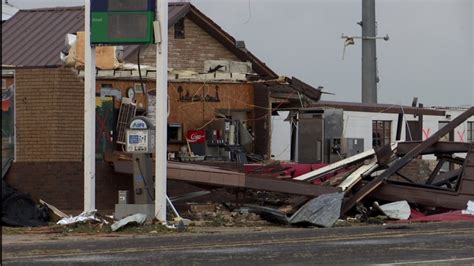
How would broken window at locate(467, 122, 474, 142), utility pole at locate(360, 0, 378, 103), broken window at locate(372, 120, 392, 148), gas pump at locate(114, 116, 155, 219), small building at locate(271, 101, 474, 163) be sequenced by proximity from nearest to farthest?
1. gas pump at locate(114, 116, 155, 219)
2. small building at locate(271, 101, 474, 163)
3. broken window at locate(372, 120, 392, 148)
4. utility pole at locate(360, 0, 378, 103)
5. broken window at locate(467, 122, 474, 142)

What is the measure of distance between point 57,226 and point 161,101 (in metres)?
3.38

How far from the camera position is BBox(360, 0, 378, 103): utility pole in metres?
48.3

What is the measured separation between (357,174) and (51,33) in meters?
10.9

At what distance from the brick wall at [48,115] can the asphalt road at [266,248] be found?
200 inches

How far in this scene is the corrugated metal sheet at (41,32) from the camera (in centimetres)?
2683

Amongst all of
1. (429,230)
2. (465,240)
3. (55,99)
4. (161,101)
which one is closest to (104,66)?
(55,99)

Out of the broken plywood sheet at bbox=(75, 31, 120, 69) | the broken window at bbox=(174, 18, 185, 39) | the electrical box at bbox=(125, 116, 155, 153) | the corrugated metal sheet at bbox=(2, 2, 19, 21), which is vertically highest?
the corrugated metal sheet at bbox=(2, 2, 19, 21)

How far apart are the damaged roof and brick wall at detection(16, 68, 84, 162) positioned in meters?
3.53

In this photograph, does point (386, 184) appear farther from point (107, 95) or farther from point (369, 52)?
point (369, 52)

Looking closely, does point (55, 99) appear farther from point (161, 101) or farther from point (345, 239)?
point (345, 239)

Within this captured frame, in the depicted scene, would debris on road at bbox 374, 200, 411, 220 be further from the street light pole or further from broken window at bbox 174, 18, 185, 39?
the street light pole

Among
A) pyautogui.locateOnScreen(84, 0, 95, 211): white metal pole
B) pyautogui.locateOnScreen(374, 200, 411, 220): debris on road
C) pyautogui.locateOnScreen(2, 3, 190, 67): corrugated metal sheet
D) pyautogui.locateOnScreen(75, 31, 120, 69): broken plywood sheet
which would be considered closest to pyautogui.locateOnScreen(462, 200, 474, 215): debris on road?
pyautogui.locateOnScreen(374, 200, 411, 220): debris on road

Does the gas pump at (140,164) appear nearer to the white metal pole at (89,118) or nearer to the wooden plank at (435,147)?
the white metal pole at (89,118)


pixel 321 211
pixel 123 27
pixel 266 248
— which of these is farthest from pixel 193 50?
pixel 266 248
